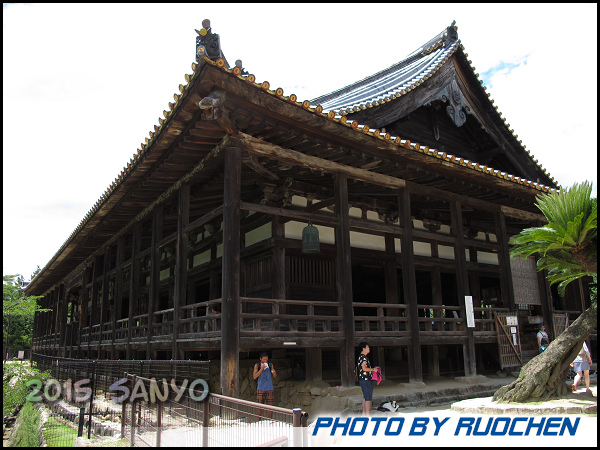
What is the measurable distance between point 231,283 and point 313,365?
3.29 m

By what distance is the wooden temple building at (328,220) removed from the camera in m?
8.11

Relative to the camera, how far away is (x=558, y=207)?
7652 mm

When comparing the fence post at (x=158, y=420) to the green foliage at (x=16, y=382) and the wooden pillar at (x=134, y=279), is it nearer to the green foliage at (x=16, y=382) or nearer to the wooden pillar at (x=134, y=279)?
the green foliage at (x=16, y=382)

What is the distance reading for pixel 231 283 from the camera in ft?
25.7

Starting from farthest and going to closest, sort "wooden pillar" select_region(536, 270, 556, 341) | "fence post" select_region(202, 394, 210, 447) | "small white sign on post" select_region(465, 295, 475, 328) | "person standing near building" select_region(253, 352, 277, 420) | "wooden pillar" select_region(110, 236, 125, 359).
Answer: "wooden pillar" select_region(110, 236, 125, 359), "wooden pillar" select_region(536, 270, 556, 341), "small white sign on post" select_region(465, 295, 475, 328), "person standing near building" select_region(253, 352, 277, 420), "fence post" select_region(202, 394, 210, 447)

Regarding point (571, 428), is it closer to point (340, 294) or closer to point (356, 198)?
point (340, 294)

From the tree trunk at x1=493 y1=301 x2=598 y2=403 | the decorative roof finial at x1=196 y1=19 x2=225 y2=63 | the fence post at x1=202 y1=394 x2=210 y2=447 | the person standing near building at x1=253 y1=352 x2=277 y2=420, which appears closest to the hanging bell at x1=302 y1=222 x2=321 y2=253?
the person standing near building at x1=253 y1=352 x2=277 y2=420

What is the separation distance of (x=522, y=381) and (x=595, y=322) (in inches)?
63.0

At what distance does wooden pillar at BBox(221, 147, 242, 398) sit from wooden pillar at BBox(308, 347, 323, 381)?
2796 millimetres

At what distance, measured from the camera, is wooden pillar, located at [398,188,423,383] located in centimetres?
971

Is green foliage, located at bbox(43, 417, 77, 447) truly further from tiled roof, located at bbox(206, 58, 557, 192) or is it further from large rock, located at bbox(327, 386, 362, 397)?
tiled roof, located at bbox(206, 58, 557, 192)

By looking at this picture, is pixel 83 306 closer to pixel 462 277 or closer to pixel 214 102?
pixel 214 102

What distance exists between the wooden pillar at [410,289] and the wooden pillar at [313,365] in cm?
188

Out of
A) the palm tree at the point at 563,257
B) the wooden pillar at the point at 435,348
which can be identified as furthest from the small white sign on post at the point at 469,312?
the palm tree at the point at 563,257
